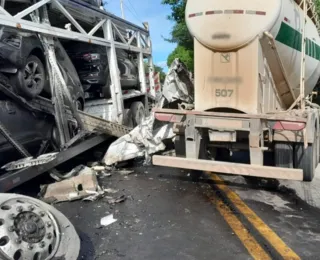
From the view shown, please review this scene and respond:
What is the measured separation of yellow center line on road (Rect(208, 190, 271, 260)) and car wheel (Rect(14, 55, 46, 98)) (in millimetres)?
3198

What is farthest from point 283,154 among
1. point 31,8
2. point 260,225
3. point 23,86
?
point 31,8

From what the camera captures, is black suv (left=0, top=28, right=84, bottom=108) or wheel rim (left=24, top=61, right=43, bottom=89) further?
wheel rim (left=24, top=61, right=43, bottom=89)

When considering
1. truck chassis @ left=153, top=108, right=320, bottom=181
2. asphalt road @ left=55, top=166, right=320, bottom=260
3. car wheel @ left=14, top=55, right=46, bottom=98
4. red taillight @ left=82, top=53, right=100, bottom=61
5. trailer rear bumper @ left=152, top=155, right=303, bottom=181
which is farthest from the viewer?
red taillight @ left=82, top=53, right=100, bottom=61

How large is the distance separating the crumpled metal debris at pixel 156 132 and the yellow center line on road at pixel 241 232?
7.24ft

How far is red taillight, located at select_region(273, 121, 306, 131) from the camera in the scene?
5002mm

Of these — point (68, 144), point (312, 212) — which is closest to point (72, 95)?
point (68, 144)

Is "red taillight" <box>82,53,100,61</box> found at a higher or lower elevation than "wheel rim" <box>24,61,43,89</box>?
higher

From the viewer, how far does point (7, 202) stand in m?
3.26

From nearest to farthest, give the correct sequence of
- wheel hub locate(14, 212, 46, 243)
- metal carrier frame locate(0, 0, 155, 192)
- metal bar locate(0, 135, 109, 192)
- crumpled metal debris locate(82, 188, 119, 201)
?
wheel hub locate(14, 212, 46, 243)
metal bar locate(0, 135, 109, 192)
crumpled metal debris locate(82, 188, 119, 201)
metal carrier frame locate(0, 0, 155, 192)

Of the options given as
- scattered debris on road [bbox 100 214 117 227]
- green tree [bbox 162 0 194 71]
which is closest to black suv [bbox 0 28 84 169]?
scattered debris on road [bbox 100 214 117 227]

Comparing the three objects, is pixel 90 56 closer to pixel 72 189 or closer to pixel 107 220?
pixel 72 189

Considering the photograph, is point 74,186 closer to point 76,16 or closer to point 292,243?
point 292,243

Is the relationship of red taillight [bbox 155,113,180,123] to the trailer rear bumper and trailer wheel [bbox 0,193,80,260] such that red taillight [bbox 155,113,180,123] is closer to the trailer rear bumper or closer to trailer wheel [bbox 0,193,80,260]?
the trailer rear bumper

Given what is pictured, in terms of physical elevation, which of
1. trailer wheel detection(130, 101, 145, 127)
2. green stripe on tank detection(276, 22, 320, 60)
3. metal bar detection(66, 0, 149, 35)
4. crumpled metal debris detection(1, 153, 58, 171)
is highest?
metal bar detection(66, 0, 149, 35)
